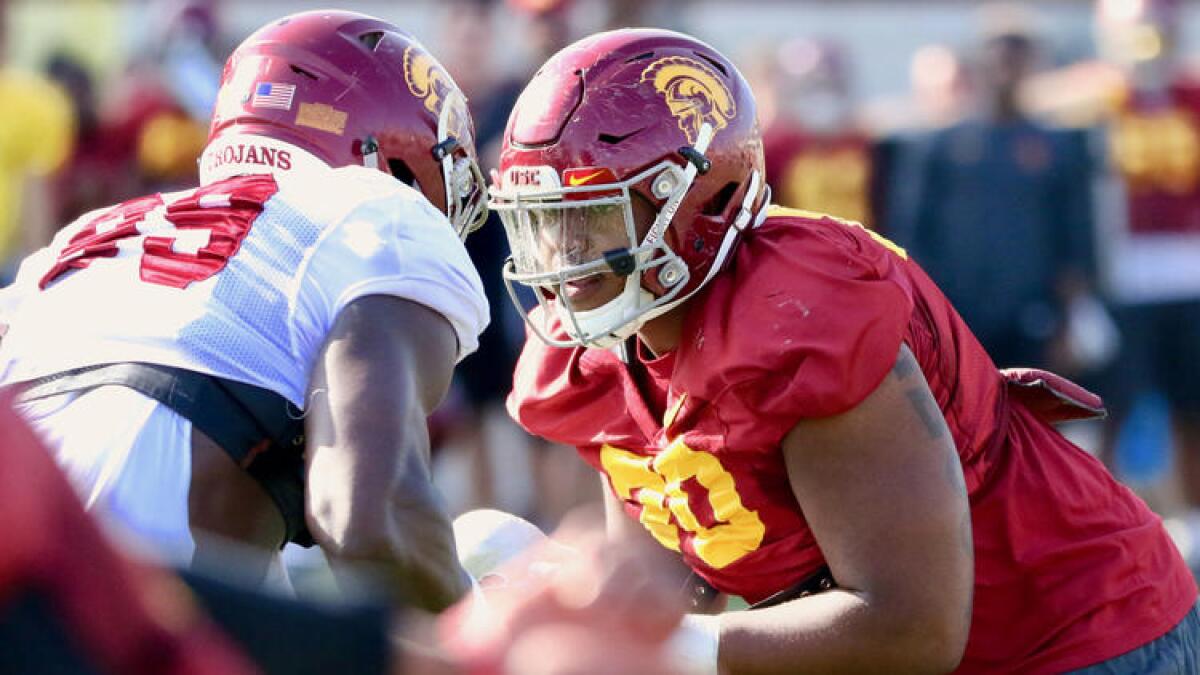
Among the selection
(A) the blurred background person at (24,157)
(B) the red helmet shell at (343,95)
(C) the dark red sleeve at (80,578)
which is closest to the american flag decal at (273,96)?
(B) the red helmet shell at (343,95)

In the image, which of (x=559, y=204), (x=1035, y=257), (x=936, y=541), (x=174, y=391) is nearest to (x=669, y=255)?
(x=559, y=204)

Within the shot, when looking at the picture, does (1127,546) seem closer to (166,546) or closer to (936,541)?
(936,541)

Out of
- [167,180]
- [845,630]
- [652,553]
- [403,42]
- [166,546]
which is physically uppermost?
[403,42]

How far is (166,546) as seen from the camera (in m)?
2.46

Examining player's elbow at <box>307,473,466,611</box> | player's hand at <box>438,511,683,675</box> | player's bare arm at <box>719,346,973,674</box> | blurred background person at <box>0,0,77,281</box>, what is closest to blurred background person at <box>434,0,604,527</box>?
blurred background person at <box>0,0,77,281</box>

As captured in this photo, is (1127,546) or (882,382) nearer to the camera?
(882,382)

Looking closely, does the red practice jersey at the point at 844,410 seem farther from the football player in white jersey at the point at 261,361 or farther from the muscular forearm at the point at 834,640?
the football player in white jersey at the point at 261,361

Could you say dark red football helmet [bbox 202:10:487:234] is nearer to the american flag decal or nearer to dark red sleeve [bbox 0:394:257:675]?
the american flag decal

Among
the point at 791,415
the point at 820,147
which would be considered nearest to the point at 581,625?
the point at 791,415

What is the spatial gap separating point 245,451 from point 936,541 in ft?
3.33

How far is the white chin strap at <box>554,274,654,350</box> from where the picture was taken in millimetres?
2879

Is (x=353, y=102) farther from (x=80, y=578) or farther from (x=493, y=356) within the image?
(x=493, y=356)

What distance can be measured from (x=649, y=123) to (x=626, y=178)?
0.11 m

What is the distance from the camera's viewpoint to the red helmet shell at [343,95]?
9.95ft
